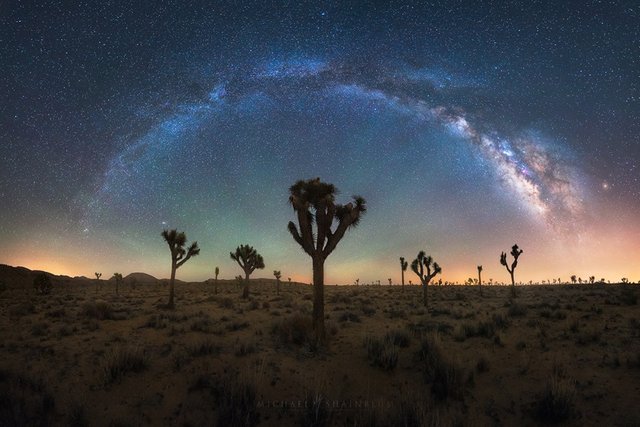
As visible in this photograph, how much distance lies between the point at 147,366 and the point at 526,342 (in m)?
13.3

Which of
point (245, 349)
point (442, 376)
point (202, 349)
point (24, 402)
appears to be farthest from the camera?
point (245, 349)

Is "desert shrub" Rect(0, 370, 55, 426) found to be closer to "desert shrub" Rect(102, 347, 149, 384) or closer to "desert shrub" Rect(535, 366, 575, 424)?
"desert shrub" Rect(102, 347, 149, 384)

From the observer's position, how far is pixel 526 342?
1262 cm

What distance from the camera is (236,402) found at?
305 inches

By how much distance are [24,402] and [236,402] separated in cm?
486

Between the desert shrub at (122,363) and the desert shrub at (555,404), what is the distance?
1067 centimetres

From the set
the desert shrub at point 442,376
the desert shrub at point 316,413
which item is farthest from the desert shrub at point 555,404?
the desert shrub at point 316,413

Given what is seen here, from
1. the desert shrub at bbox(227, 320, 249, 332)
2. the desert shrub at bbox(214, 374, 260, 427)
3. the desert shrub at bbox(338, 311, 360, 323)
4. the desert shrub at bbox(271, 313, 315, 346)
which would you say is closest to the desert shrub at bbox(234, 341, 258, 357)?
the desert shrub at bbox(271, 313, 315, 346)

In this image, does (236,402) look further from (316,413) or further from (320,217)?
(320,217)

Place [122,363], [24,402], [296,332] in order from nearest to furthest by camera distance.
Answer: [24,402] → [122,363] → [296,332]

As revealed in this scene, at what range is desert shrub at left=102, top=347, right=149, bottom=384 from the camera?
947cm

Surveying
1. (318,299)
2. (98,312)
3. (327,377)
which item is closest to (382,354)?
(327,377)

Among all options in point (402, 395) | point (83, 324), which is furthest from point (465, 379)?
point (83, 324)

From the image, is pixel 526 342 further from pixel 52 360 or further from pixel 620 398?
pixel 52 360
